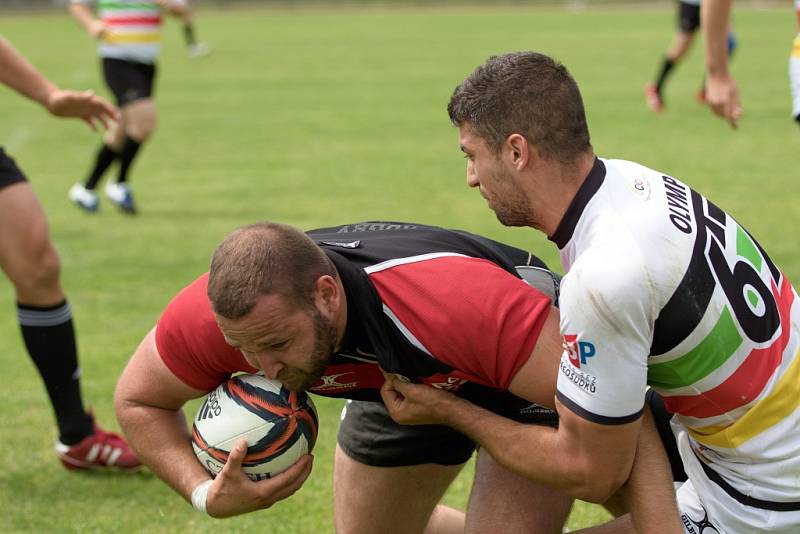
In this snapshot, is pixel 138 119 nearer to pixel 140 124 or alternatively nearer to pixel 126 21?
pixel 140 124

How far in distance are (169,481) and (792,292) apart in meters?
2.01

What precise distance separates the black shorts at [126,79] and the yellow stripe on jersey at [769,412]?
8.81m

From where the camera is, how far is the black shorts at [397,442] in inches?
165

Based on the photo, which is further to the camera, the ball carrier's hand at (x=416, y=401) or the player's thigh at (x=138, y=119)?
the player's thigh at (x=138, y=119)

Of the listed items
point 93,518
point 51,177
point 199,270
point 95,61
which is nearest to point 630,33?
point 95,61

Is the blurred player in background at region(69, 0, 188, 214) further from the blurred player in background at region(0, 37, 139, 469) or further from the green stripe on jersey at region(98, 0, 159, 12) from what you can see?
the blurred player in background at region(0, 37, 139, 469)

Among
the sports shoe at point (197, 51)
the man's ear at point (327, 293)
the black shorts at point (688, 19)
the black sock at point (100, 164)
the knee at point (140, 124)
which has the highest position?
the man's ear at point (327, 293)

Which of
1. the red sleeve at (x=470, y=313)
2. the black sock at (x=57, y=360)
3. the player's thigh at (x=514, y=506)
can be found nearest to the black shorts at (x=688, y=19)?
the black sock at (x=57, y=360)

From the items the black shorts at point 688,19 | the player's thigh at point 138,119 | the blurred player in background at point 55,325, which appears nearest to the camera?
the blurred player in background at point 55,325

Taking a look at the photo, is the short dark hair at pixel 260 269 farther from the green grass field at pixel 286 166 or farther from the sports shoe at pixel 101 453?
the sports shoe at pixel 101 453

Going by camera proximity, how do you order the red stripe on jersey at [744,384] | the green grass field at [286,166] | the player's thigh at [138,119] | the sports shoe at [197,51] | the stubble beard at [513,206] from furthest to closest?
the sports shoe at [197,51], the player's thigh at [138,119], the green grass field at [286,166], the stubble beard at [513,206], the red stripe on jersey at [744,384]

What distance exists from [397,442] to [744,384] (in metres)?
1.31

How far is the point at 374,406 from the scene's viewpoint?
4.27 m

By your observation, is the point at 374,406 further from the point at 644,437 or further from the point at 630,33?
the point at 630,33
